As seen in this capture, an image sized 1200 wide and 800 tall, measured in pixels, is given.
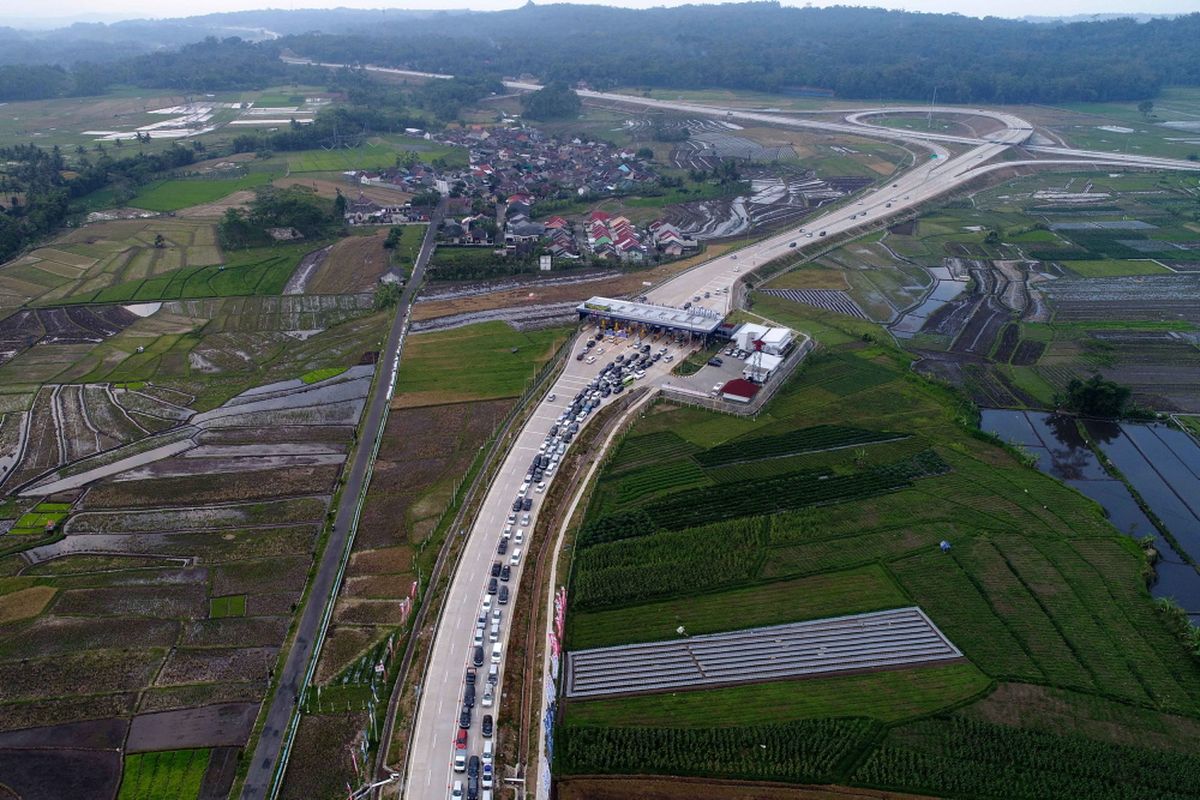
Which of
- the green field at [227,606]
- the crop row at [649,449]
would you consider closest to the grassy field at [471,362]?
the crop row at [649,449]

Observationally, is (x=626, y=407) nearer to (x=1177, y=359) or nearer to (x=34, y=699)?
(x=34, y=699)

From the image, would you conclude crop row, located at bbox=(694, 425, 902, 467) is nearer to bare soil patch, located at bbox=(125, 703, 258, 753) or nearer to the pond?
the pond

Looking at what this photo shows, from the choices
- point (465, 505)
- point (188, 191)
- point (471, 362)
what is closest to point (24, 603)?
point (465, 505)

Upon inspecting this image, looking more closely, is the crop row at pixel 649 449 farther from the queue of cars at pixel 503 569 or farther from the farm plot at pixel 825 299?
the farm plot at pixel 825 299

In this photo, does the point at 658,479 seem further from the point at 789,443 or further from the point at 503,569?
the point at 503,569

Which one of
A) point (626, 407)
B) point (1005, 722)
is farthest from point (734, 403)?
point (1005, 722)
